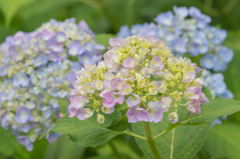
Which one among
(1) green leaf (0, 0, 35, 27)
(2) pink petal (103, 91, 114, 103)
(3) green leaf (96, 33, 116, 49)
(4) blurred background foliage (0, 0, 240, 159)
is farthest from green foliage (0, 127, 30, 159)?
(2) pink petal (103, 91, 114, 103)

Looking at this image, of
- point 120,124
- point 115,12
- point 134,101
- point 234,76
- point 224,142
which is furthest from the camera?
point 115,12

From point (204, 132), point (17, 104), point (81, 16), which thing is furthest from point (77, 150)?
point (81, 16)

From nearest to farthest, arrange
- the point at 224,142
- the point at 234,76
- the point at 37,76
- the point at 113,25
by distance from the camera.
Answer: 1. the point at 37,76
2. the point at 224,142
3. the point at 234,76
4. the point at 113,25

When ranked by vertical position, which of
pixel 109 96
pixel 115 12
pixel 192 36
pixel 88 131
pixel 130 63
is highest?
pixel 115 12

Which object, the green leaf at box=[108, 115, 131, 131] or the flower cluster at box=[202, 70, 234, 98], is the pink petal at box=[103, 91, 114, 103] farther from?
the flower cluster at box=[202, 70, 234, 98]

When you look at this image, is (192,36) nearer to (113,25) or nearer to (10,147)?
(113,25)

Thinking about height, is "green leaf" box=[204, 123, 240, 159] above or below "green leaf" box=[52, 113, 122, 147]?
below

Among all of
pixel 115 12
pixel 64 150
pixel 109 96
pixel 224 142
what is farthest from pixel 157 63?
pixel 115 12
